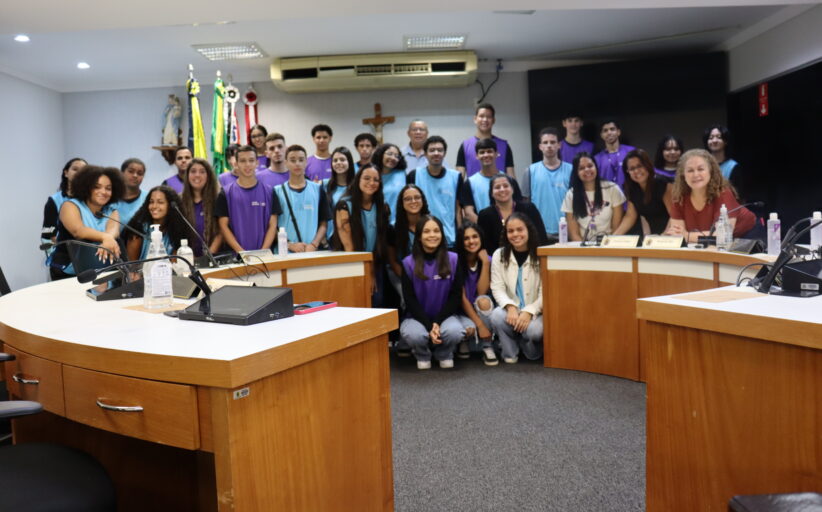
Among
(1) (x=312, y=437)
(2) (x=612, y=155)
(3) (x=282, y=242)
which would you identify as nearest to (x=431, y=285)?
(3) (x=282, y=242)

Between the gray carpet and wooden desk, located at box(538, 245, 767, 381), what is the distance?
5.3 inches

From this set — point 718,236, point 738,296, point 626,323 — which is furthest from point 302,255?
point 738,296

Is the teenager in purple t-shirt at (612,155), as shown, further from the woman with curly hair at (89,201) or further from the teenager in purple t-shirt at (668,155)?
the woman with curly hair at (89,201)

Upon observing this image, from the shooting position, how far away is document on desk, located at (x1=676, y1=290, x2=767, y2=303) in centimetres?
171

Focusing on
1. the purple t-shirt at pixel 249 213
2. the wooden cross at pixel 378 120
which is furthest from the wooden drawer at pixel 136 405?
the wooden cross at pixel 378 120

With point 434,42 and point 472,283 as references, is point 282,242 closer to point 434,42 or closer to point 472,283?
point 472,283

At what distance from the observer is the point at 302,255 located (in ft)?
13.1

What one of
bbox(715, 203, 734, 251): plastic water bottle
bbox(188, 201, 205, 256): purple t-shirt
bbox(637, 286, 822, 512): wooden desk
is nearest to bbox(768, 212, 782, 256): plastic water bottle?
bbox(715, 203, 734, 251): plastic water bottle

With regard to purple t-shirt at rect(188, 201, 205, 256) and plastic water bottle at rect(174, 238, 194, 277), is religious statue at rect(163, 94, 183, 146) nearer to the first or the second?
purple t-shirt at rect(188, 201, 205, 256)

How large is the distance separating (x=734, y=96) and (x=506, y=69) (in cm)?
253

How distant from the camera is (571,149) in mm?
6602

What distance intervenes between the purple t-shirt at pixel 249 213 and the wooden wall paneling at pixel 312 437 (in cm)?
301

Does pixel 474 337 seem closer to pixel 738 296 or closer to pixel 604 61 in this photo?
pixel 738 296

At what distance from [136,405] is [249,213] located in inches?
126
